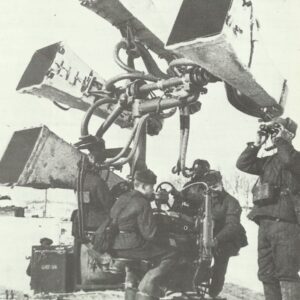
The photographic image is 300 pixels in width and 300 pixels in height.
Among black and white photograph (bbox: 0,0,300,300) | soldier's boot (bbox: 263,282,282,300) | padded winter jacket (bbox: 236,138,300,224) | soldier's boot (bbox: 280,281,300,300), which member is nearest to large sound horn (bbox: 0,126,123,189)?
black and white photograph (bbox: 0,0,300,300)

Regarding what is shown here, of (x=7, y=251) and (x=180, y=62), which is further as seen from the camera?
(x=7, y=251)

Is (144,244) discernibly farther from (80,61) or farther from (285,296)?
(80,61)

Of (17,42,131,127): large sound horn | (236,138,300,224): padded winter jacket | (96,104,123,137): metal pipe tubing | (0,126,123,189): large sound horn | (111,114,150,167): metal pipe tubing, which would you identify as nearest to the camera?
(236,138,300,224): padded winter jacket

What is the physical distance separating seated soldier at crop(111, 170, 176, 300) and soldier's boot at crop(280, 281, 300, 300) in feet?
2.57

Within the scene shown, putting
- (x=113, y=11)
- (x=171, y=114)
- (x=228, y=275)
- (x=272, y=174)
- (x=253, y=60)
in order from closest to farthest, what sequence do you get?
(x=253, y=60), (x=272, y=174), (x=113, y=11), (x=171, y=114), (x=228, y=275)

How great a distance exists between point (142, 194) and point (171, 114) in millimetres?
1143

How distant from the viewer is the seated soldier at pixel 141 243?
3.06m

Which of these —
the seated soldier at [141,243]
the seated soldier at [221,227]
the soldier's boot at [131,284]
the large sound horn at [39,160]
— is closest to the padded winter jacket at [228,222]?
the seated soldier at [221,227]

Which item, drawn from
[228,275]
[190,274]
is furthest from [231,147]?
[190,274]

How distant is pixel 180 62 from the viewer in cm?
319

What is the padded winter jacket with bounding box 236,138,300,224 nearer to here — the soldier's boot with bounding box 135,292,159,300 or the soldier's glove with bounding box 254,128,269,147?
the soldier's glove with bounding box 254,128,269,147

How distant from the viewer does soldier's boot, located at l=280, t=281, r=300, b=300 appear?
2721 millimetres

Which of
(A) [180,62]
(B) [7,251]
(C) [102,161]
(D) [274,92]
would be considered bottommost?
(B) [7,251]

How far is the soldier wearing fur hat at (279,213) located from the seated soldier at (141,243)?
0.66 meters
